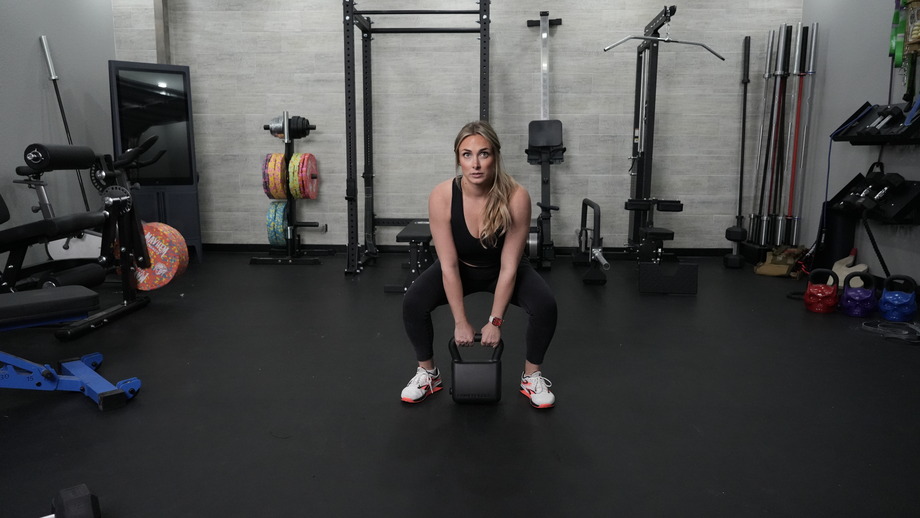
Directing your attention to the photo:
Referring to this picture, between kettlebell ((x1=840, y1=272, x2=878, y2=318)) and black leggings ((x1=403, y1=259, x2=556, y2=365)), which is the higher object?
black leggings ((x1=403, y1=259, x2=556, y2=365))

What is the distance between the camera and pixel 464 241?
204 centimetres

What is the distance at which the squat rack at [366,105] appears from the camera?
419 centimetres

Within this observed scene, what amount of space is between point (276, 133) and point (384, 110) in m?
1.01

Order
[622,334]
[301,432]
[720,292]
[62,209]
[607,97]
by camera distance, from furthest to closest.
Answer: [607,97] → [62,209] → [720,292] → [622,334] → [301,432]

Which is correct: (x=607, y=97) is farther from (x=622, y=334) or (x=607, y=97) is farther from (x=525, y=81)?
(x=622, y=334)

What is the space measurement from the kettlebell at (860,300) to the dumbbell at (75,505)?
11.9 feet

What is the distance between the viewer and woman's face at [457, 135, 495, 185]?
1.91 meters

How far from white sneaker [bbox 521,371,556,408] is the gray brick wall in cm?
349

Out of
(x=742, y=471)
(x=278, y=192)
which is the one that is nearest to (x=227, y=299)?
(x=278, y=192)

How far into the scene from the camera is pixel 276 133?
4.92 meters

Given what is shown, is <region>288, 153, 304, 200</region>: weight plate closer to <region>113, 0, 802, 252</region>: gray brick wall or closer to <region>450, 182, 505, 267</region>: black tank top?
<region>113, 0, 802, 252</region>: gray brick wall

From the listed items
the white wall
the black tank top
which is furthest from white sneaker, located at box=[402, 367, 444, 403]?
the white wall

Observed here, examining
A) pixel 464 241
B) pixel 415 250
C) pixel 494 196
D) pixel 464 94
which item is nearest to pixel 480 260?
pixel 464 241

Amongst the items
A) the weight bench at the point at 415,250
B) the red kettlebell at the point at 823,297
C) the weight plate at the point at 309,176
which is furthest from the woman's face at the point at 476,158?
the weight plate at the point at 309,176
